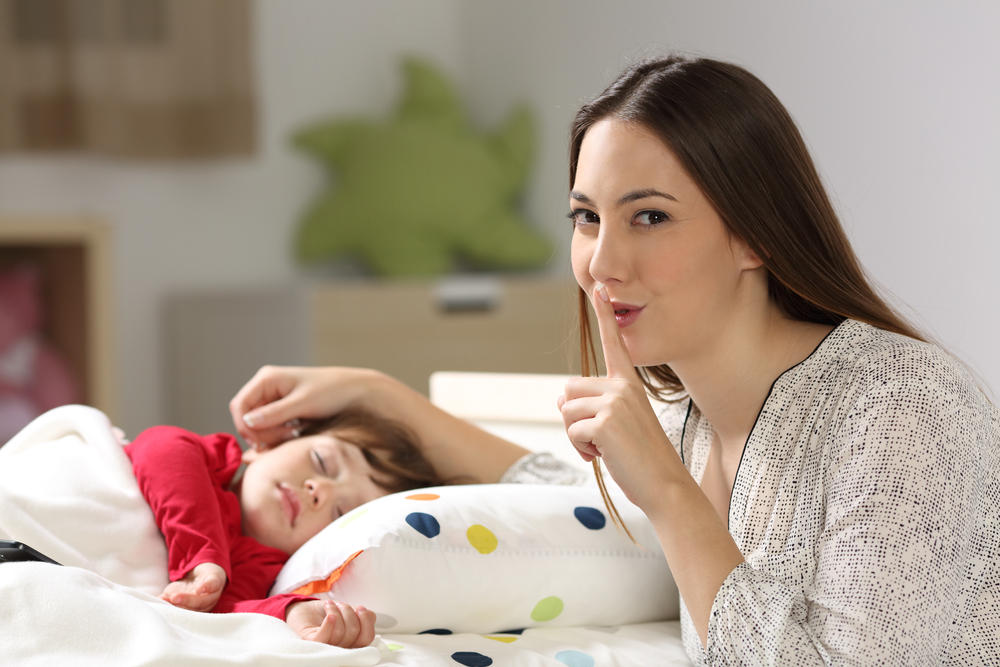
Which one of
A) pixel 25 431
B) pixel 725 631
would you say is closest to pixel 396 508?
pixel 725 631

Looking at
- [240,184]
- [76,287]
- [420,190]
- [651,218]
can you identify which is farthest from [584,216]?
[240,184]

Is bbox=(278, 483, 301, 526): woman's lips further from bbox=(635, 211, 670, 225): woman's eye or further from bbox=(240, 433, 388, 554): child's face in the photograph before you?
bbox=(635, 211, 670, 225): woman's eye

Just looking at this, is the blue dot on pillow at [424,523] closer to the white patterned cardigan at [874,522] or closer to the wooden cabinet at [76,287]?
the white patterned cardigan at [874,522]

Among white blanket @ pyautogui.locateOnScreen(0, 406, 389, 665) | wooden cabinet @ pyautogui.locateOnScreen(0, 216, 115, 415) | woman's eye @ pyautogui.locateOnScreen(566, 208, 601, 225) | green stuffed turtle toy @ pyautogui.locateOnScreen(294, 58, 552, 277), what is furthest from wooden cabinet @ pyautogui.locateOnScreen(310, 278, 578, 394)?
woman's eye @ pyautogui.locateOnScreen(566, 208, 601, 225)

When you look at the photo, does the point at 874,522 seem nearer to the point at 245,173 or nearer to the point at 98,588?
the point at 98,588

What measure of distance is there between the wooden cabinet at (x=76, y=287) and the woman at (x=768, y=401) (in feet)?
6.53

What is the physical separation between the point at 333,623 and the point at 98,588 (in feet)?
0.69

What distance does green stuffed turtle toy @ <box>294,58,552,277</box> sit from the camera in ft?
10.9

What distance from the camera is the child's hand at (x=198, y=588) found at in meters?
1.11

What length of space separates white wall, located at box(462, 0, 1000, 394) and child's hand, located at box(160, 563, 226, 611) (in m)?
0.96

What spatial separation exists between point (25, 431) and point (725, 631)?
3.01ft

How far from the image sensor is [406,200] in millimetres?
3293

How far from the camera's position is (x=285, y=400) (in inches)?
55.9

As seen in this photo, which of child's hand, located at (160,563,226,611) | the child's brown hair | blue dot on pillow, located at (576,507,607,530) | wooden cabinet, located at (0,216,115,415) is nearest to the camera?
child's hand, located at (160,563,226,611)
